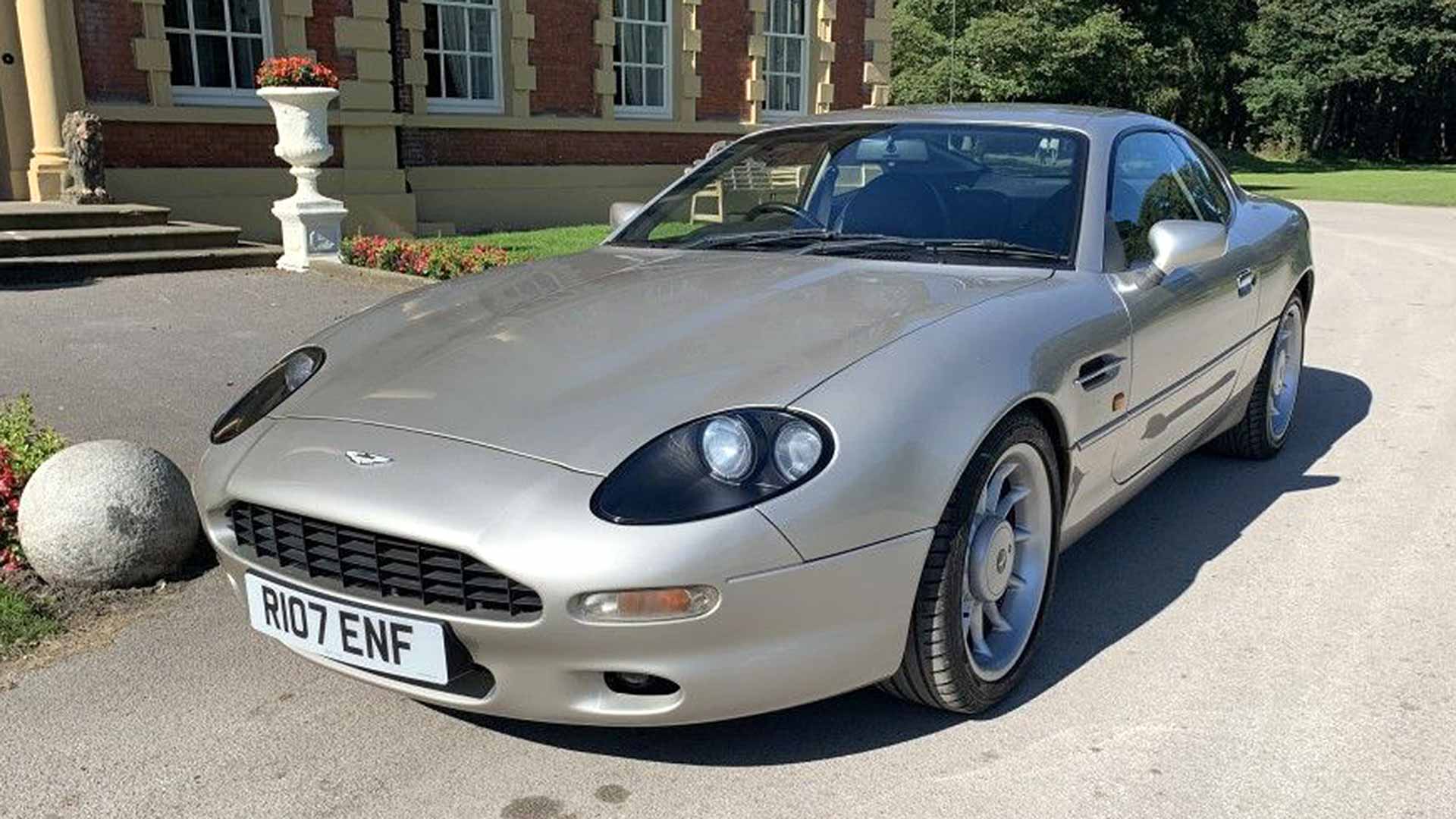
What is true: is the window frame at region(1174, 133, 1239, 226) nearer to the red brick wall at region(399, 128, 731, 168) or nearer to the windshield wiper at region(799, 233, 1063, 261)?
the windshield wiper at region(799, 233, 1063, 261)

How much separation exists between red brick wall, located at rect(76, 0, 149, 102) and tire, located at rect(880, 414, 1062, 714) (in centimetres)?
1142

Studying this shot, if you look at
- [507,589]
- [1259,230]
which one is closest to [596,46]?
[1259,230]

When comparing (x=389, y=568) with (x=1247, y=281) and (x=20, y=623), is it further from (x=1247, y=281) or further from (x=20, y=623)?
(x=1247, y=281)

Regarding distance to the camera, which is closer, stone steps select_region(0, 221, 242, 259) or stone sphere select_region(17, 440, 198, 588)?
stone sphere select_region(17, 440, 198, 588)

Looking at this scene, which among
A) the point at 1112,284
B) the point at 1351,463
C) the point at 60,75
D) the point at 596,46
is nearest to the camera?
the point at 1112,284

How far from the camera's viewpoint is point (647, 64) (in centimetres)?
1700

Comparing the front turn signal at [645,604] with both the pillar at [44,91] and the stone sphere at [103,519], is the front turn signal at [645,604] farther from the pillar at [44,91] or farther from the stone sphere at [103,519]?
the pillar at [44,91]

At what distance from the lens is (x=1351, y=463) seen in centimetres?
523

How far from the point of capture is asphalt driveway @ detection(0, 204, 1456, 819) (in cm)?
262

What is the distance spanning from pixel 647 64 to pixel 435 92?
344 centimetres

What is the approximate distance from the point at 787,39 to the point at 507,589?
17559mm

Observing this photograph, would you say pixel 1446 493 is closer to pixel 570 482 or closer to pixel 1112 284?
pixel 1112 284

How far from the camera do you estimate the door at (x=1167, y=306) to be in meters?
3.60

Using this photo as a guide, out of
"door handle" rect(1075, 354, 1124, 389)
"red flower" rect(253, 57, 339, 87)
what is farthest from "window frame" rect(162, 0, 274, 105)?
"door handle" rect(1075, 354, 1124, 389)
